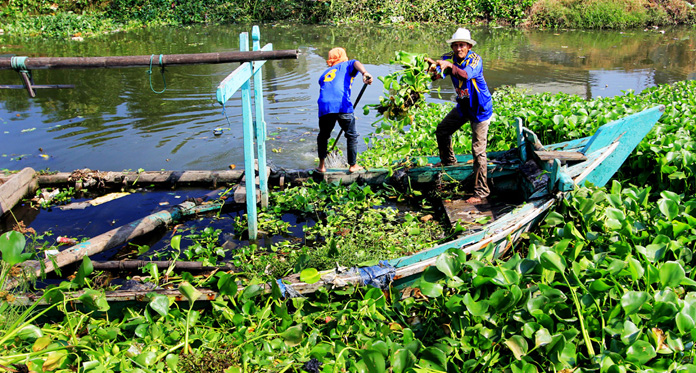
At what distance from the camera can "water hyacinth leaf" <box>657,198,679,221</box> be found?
3779mm

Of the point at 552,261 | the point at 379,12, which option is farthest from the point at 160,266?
the point at 379,12

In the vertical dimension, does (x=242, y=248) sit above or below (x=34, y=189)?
below

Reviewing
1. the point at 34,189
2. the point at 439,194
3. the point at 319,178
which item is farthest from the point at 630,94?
the point at 34,189

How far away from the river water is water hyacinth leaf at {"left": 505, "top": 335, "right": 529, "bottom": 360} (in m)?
4.45

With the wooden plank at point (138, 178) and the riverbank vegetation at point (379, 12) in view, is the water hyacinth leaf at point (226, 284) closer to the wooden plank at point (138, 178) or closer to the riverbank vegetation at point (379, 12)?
the wooden plank at point (138, 178)

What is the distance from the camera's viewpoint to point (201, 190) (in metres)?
6.41

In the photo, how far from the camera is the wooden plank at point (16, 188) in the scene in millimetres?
5559

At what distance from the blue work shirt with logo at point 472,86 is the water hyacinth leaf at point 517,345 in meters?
2.87

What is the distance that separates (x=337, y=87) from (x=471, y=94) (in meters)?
1.51

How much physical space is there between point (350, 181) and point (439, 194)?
108cm

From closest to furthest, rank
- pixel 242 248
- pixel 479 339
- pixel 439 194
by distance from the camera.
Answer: pixel 479 339 < pixel 242 248 < pixel 439 194

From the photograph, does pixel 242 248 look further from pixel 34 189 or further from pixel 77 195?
pixel 34 189

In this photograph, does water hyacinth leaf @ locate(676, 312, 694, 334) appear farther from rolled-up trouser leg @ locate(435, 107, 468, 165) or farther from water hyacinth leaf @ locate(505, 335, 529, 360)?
rolled-up trouser leg @ locate(435, 107, 468, 165)

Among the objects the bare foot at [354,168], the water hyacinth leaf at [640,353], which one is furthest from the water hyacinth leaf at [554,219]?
the bare foot at [354,168]
